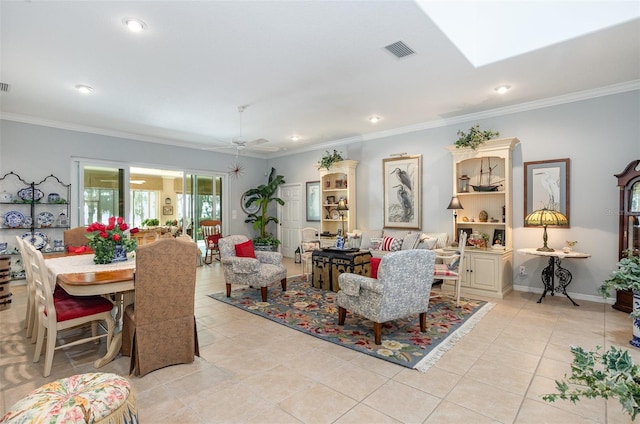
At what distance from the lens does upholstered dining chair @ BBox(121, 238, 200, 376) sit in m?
2.48

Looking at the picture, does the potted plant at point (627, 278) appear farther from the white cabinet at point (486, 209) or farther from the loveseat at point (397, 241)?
the loveseat at point (397, 241)

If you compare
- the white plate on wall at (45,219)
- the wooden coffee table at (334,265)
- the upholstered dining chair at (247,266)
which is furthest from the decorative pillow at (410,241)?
the white plate on wall at (45,219)

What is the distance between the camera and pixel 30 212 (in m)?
5.50

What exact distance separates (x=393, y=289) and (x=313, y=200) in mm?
5251

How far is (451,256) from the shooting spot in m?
4.62

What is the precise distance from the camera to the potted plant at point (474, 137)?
16.4ft

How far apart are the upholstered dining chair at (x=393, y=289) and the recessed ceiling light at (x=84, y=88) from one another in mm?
4075

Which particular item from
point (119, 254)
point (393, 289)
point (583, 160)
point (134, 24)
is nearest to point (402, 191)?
point (583, 160)

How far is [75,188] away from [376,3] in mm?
6240

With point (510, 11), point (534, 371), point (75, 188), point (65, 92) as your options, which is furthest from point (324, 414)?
point (75, 188)

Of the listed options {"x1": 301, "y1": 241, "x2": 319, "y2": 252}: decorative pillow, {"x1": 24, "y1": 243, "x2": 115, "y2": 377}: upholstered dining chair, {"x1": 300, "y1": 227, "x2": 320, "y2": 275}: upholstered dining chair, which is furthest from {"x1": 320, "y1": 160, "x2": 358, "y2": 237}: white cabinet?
{"x1": 24, "y1": 243, "x2": 115, "y2": 377}: upholstered dining chair

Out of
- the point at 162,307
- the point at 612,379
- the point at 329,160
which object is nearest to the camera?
the point at 612,379

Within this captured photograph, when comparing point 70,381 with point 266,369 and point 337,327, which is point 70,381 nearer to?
point 266,369

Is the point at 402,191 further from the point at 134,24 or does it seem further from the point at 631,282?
the point at 134,24
